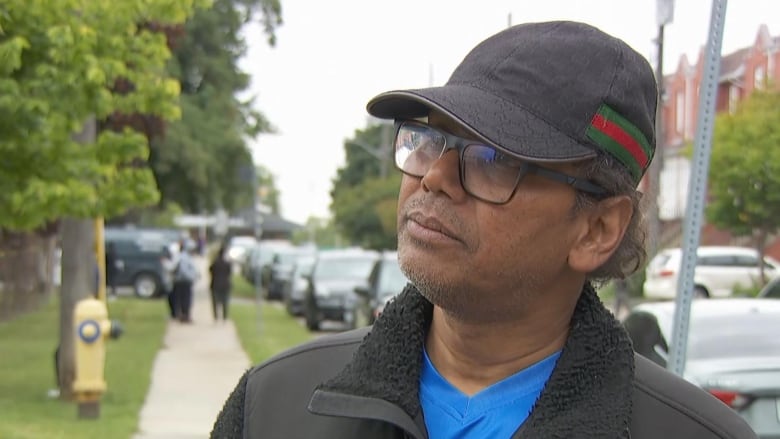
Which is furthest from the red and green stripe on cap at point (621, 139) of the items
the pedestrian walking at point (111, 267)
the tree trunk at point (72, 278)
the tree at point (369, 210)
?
the tree at point (369, 210)

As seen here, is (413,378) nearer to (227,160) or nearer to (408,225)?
(408,225)

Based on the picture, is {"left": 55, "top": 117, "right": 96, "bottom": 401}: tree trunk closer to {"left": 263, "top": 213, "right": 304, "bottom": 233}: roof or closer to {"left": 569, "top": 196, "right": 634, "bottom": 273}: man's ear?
{"left": 569, "top": 196, "right": 634, "bottom": 273}: man's ear

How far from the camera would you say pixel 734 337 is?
25.3ft

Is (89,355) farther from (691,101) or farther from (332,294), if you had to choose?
(691,101)

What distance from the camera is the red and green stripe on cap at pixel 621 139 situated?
198 cm

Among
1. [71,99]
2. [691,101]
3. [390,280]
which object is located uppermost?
[691,101]

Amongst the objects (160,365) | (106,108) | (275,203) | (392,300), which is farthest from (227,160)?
(275,203)

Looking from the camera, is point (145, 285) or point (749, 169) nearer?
point (749, 169)

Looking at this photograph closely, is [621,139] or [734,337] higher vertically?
[621,139]

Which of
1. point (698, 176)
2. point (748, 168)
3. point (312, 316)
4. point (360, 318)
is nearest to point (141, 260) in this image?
point (312, 316)

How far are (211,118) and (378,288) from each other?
14380 millimetres

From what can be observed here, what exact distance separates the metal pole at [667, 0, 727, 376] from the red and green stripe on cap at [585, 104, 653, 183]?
2.17 m

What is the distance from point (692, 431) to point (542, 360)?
282 mm

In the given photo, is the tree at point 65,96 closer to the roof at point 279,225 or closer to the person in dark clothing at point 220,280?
the person in dark clothing at point 220,280
